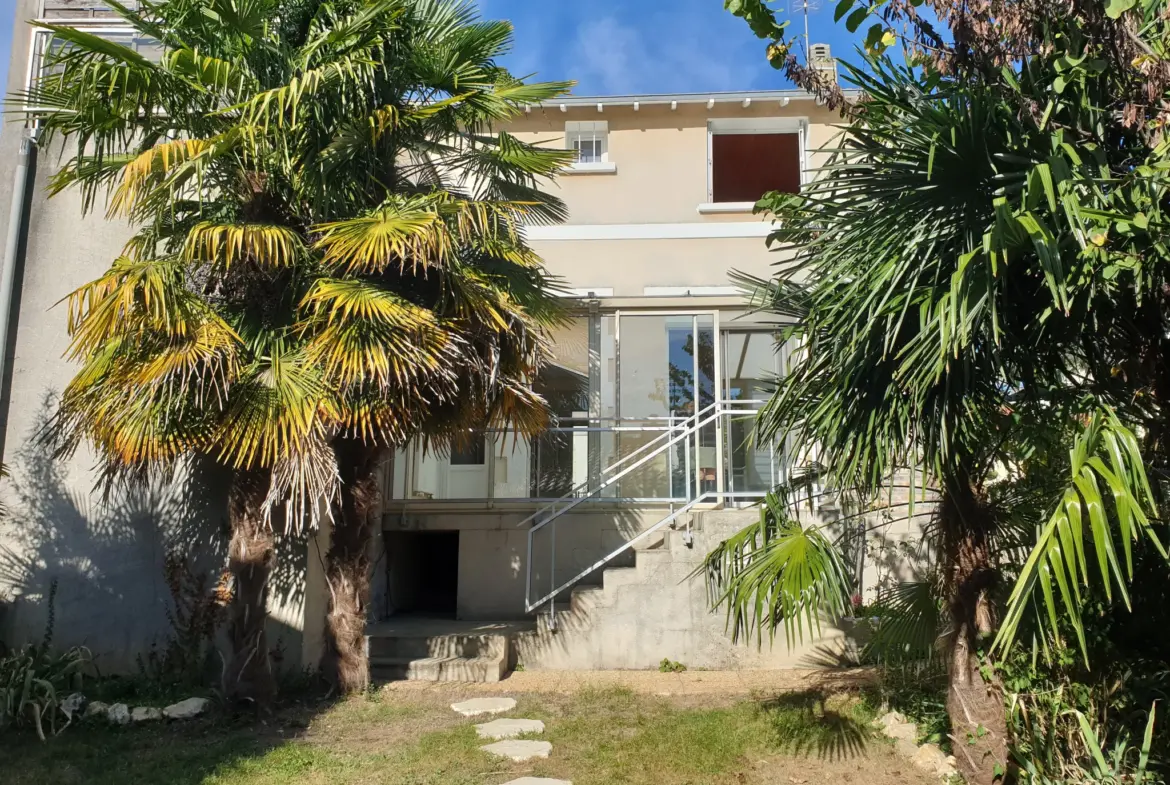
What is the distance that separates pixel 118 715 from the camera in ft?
21.9

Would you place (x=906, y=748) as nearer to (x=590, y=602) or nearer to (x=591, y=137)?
(x=590, y=602)

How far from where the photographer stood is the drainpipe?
8109 millimetres

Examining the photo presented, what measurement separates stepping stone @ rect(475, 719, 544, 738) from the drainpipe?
5.64m

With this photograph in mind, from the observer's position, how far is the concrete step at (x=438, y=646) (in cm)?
842

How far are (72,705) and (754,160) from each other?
424 inches

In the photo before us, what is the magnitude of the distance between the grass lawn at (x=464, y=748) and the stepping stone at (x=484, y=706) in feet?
0.31

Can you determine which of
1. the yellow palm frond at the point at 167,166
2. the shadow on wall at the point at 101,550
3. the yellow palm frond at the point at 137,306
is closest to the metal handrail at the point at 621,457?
the shadow on wall at the point at 101,550

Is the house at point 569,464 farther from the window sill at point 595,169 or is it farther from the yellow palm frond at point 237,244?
the yellow palm frond at point 237,244

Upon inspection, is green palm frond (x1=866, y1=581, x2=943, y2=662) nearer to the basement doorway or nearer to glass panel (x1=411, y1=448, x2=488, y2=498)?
glass panel (x1=411, y1=448, x2=488, y2=498)

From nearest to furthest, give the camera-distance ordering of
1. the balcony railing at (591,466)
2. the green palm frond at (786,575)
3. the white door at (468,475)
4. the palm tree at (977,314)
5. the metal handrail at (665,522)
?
the palm tree at (977,314)
the green palm frond at (786,575)
the metal handrail at (665,522)
the balcony railing at (591,466)
the white door at (468,475)

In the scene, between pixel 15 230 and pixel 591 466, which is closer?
pixel 15 230

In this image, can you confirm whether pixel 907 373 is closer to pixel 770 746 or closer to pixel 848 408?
pixel 848 408

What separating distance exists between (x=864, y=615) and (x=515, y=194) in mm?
5189

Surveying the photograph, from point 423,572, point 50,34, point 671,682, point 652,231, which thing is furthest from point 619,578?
point 50,34
